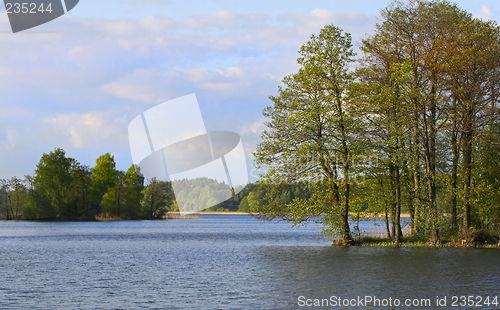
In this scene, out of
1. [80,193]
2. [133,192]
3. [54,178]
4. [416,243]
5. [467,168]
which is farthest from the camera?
[133,192]

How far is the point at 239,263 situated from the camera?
33281 millimetres

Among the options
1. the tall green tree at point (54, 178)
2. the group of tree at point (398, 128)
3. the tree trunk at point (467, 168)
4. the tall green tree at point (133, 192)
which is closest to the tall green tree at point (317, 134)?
the group of tree at point (398, 128)

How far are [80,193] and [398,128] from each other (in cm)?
10667

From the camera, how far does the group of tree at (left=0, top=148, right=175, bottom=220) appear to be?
115750 mm

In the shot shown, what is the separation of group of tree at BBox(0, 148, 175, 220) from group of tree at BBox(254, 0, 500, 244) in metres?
90.0

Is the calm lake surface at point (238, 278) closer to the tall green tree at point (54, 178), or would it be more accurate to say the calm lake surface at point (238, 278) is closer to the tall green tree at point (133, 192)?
the tall green tree at point (54, 178)

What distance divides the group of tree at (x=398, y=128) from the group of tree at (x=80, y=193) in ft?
295

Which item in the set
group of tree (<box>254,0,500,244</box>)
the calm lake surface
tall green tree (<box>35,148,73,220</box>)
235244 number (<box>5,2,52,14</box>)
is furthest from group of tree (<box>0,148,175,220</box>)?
group of tree (<box>254,0,500,244</box>)

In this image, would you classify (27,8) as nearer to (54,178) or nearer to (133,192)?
(54,178)

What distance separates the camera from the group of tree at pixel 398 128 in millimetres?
37594

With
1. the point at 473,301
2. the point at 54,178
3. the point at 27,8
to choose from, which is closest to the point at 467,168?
the point at 473,301

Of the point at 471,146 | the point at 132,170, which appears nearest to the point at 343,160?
the point at 471,146

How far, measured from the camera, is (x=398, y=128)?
3872cm

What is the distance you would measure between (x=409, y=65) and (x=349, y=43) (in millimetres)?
5824
